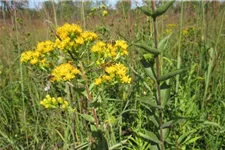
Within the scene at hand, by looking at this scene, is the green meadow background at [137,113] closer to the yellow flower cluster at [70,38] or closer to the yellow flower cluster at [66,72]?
the yellow flower cluster at [66,72]

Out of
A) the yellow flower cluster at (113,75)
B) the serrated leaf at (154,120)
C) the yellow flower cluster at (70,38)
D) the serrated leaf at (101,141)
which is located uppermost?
the yellow flower cluster at (70,38)

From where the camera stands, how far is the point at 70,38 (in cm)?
107

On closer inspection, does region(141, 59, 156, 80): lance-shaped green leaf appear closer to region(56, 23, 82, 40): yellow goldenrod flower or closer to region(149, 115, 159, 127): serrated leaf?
region(149, 115, 159, 127): serrated leaf

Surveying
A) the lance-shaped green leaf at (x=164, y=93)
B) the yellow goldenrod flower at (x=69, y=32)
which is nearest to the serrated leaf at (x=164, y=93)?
the lance-shaped green leaf at (x=164, y=93)

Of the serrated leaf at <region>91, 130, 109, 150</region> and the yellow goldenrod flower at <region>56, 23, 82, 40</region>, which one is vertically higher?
the yellow goldenrod flower at <region>56, 23, 82, 40</region>

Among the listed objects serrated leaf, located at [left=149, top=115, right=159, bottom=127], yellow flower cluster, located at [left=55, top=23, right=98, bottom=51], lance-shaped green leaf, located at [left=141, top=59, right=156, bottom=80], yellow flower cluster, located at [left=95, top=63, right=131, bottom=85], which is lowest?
serrated leaf, located at [left=149, top=115, right=159, bottom=127]

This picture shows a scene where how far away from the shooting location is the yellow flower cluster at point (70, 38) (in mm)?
1042

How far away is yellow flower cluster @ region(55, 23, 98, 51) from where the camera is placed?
1.04 metres

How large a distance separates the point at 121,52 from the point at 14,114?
1.02 meters

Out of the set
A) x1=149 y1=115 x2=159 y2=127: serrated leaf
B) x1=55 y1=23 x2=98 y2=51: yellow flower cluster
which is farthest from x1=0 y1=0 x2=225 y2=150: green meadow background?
x1=55 y1=23 x2=98 y2=51: yellow flower cluster

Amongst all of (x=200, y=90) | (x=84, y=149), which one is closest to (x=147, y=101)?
(x=84, y=149)

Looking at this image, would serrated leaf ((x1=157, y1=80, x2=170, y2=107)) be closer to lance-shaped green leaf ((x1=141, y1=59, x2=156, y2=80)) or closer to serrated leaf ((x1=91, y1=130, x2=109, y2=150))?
lance-shaped green leaf ((x1=141, y1=59, x2=156, y2=80))

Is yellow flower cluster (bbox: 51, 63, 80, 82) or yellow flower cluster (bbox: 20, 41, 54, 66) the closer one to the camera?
yellow flower cluster (bbox: 51, 63, 80, 82)

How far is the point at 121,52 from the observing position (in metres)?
1.23
